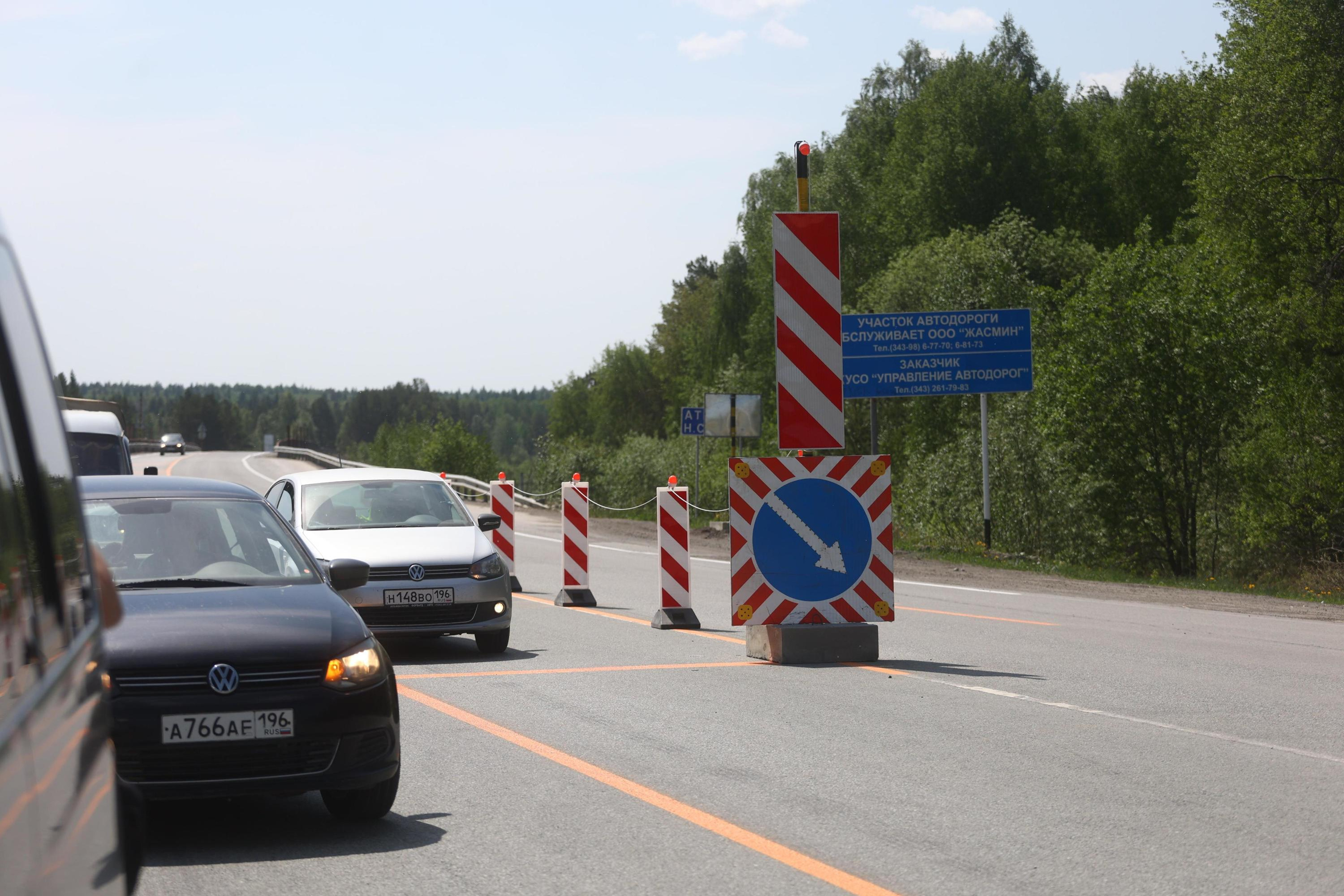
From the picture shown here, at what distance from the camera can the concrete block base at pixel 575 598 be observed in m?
16.4

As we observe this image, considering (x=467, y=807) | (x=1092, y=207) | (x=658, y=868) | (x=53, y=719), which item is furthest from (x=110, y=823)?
(x=1092, y=207)

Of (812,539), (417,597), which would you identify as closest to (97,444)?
(417,597)

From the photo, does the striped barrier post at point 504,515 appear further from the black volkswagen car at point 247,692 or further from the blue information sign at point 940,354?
the black volkswagen car at point 247,692

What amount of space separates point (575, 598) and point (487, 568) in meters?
4.81

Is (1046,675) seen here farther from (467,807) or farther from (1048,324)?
(1048,324)

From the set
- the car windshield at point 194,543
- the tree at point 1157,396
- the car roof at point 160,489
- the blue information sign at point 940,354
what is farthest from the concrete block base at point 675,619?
the tree at point 1157,396

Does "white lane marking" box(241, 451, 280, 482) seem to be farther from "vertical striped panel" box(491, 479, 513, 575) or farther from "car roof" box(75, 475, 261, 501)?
"car roof" box(75, 475, 261, 501)

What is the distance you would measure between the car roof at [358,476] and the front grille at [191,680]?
25.0 ft

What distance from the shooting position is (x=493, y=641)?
11.9 m

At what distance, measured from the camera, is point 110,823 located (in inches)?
121

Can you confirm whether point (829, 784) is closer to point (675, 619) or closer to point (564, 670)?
point (564, 670)

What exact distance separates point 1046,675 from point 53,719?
8.94m

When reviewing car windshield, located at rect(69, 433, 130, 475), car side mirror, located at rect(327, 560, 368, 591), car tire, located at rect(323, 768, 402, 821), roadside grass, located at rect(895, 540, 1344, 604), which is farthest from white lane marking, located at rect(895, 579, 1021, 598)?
Result: car tire, located at rect(323, 768, 402, 821)

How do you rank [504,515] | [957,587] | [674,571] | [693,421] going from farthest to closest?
[693,421]
[957,587]
[504,515]
[674,571]
